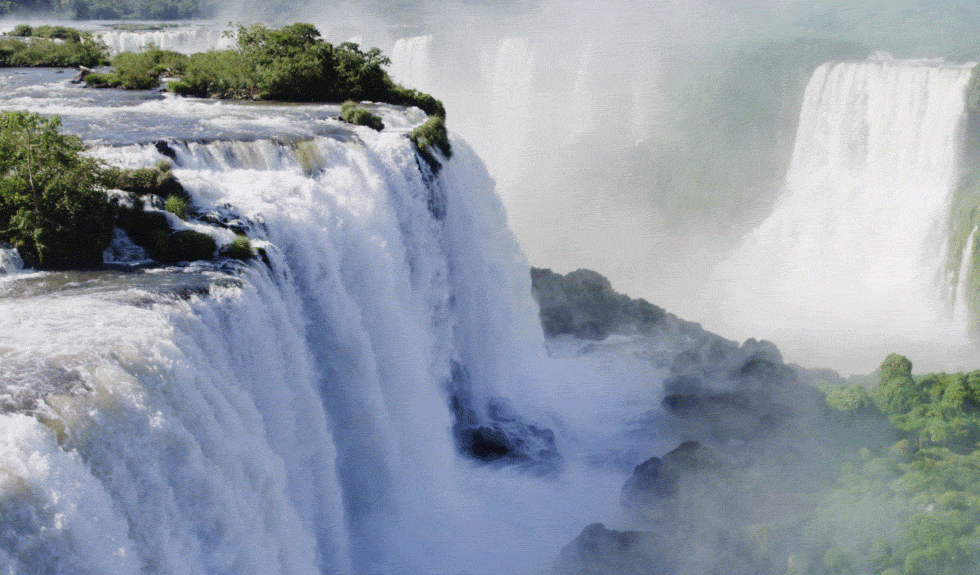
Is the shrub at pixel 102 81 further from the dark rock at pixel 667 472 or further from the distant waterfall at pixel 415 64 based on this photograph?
the distant waterfall at pixel 415 64

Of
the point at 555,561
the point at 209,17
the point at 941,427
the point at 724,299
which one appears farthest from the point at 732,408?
the point at 209,17

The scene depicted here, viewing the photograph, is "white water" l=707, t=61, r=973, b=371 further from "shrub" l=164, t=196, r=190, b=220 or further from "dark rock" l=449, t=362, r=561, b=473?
"shrub" l=164, t=196, r=190, b=220

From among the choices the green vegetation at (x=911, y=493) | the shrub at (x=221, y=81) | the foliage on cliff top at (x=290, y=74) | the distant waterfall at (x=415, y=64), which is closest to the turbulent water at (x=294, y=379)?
the shrub at (x=221, y=81)

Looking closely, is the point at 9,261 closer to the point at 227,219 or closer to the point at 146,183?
the point at 146,183

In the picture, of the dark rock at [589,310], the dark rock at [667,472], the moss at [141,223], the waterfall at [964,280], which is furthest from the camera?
the dark rock at [589,310]

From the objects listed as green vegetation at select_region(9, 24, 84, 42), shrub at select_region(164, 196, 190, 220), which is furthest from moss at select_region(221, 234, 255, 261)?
green vegetation at select_region(9, 24, 84, 42)

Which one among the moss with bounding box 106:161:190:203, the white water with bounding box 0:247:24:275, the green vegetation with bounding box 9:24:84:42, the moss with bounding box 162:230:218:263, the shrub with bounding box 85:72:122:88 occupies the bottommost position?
the white water with bounding box 0:247:24:275
